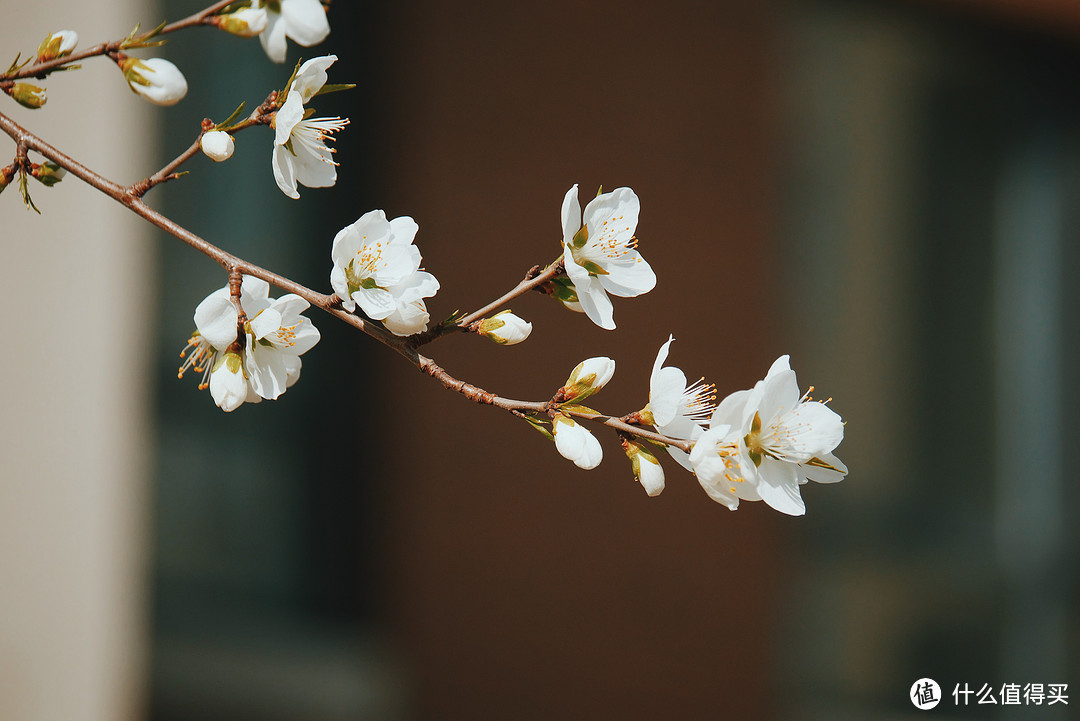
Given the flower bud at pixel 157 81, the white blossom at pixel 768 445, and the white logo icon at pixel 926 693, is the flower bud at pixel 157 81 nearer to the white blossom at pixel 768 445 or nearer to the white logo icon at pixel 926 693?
the white blossom at pixel 768 445

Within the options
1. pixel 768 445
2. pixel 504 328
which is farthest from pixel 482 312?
pixel 768 445

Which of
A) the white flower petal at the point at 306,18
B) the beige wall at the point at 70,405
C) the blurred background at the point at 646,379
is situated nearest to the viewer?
the white flower petal at the point at 306,18

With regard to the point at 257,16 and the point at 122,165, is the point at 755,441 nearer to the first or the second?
the point at 257,16

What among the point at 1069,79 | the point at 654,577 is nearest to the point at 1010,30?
the point at 1069,79

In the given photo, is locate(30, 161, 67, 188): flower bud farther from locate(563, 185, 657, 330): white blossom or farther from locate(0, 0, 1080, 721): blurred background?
locate(0, 0, 1080, 721): blurred background

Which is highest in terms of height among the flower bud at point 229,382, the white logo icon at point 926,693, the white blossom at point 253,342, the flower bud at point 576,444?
the white blossom at point 253,342

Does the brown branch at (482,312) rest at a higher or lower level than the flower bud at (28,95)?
lower

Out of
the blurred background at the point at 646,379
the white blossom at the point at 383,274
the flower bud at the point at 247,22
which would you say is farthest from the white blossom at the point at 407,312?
the blurred background at the point at 646,379
